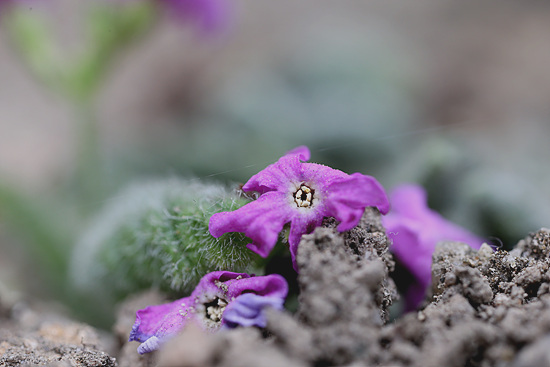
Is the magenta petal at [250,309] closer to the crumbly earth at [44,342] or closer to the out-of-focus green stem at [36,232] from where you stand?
the crumbly earth at [44,342]

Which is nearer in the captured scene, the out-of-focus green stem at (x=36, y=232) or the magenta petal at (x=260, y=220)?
the magenta petal at (x=260, y=220)

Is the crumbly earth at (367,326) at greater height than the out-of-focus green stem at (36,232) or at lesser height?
lesser

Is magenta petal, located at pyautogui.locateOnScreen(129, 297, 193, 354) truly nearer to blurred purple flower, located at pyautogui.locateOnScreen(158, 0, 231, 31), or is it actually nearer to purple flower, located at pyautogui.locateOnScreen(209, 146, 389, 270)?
purple flower, located at pyautogui.locateOnScreen(209, 146, 389, 270)

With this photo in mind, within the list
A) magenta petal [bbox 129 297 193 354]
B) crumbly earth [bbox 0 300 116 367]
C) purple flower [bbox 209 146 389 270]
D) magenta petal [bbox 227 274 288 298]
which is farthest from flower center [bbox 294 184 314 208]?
crumbly earth [bbox 0 300 116 367]

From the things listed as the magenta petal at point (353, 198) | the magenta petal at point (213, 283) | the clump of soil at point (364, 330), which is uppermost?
the magenta petal at point (353, 198)

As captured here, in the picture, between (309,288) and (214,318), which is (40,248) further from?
(309,288)

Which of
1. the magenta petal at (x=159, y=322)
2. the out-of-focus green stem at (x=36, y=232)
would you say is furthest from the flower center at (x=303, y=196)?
the out-of-focus green stem at (x=36, y=232)
